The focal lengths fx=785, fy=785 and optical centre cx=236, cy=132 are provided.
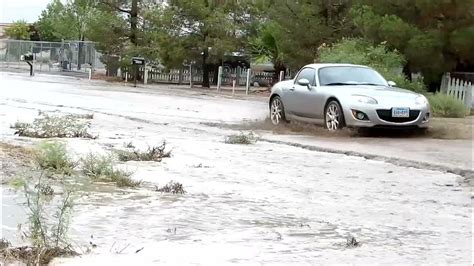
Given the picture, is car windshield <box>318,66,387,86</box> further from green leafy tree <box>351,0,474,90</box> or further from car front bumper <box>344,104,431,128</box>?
green leafy tree <box>351,0,474,90</box>

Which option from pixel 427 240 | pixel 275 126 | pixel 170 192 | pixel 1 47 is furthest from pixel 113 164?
pixel 1 47

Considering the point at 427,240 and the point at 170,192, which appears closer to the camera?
the point at 427,240

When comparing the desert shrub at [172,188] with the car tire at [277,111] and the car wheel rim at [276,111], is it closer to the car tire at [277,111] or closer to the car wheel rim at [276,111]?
the car tire at [277,111]

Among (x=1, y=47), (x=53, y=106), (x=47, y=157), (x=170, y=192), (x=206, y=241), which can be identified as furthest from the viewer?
(x=1, y=47)

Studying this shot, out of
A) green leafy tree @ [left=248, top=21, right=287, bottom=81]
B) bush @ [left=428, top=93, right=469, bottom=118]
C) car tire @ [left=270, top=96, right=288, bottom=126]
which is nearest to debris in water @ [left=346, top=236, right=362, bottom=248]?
car tire @ [left=270, top=96, right=288, bottom=126]

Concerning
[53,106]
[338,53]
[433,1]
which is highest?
[433,1]

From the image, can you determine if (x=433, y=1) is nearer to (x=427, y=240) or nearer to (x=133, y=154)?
(x=133, y=154)

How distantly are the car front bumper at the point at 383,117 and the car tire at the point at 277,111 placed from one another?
2.59 m

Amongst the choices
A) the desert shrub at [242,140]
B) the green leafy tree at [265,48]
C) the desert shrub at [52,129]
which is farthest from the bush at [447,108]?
the green leafy tree at [265,48]

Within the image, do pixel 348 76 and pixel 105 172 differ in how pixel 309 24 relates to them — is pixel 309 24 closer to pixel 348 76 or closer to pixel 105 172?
pixel 348 76

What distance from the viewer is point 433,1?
22469 millimetres

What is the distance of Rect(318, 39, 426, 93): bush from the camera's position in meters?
Result: 19.5

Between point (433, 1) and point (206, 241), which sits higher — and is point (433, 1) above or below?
above

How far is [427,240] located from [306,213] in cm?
117
